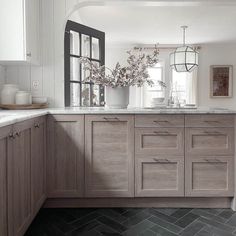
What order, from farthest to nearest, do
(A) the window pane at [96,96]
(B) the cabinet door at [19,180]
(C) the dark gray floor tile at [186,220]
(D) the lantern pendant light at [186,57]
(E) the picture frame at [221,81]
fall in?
(E) the picture frame at [221,81] → (D) the lantern pendant light at [186,57] → (A) the window pane at [96,96] → (C) the dark gray floor tile at [186,220] → (B) the cabinet door at [19,180]

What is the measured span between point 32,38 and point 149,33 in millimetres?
3476

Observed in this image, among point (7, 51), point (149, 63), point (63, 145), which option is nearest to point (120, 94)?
point (149, 63)

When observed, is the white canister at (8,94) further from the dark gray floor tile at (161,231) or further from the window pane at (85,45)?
the dark gray floor tile at (161,231)

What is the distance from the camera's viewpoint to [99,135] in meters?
2.37

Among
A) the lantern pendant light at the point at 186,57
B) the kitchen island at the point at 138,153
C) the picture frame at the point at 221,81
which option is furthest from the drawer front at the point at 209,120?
the picture frame at the point at 221,81

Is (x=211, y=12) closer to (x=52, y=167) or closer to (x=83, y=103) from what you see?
(x=83, y=103)

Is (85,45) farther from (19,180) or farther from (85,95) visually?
(19,180)

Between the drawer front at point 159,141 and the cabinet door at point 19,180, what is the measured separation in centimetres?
95

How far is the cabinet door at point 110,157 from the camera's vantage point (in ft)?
7.73

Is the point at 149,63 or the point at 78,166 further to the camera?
the point at 149,63

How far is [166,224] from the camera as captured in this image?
2117 mm

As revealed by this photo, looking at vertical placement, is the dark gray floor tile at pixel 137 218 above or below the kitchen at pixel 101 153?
below

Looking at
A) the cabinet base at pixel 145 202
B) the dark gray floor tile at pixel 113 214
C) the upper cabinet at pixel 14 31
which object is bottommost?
the dark gray floor tile at pixel 113 214

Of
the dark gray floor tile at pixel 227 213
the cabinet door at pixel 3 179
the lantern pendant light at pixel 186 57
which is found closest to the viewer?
the cabinet door at pixel 3 179
